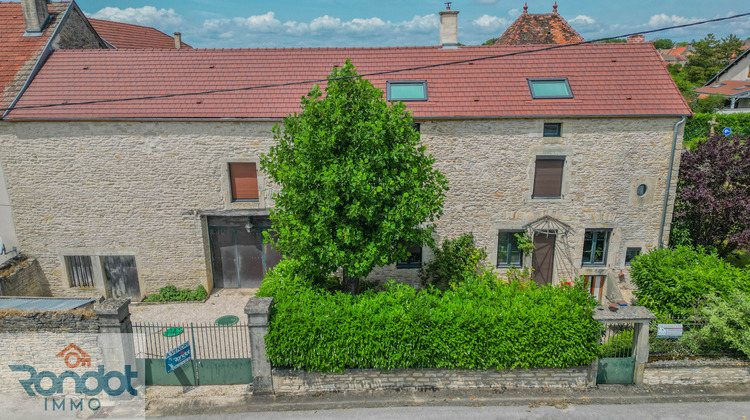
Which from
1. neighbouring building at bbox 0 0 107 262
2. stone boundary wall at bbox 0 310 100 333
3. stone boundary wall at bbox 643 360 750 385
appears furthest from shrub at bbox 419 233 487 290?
neighbouring building at bbox 0 0 107 262

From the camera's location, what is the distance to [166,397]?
8.72 meters

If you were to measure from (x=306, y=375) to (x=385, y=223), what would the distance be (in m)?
3.22

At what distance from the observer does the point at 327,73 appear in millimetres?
13367

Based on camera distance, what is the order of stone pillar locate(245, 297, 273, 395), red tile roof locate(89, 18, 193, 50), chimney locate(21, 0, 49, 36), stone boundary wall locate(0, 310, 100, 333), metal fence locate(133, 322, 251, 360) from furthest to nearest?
red tile roof locate(89, 18, 193, 50) → chimney locate(21, 0, 49, 36) → metal fence locate(133, 322, 251, 360) → stone boundary wall locate(0, 310, 100, 333) → stone pillar locate(245, 297, 273, 395)

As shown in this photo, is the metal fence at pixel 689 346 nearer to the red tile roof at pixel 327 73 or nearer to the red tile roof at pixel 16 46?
the red tile roof at pixel 327 73

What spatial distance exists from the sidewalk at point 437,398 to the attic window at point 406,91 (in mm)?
7500

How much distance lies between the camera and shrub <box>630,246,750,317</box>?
9.25 metres

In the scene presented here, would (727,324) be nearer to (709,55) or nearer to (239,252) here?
(239,252)

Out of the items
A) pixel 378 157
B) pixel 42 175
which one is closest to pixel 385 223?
pixel 378 157

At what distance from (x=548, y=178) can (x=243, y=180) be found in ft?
27.2

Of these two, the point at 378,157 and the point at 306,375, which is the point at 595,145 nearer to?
the point at 378,157

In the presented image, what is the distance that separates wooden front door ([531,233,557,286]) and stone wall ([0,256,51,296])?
14023 mm

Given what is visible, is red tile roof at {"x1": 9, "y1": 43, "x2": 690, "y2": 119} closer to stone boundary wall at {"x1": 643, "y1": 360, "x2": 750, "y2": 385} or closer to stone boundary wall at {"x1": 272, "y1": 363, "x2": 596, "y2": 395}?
stone boundary wall at {"x1": 643, "y1": 360, "x2": 750, "y2": 385}

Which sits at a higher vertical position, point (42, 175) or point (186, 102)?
point (186, 102)
